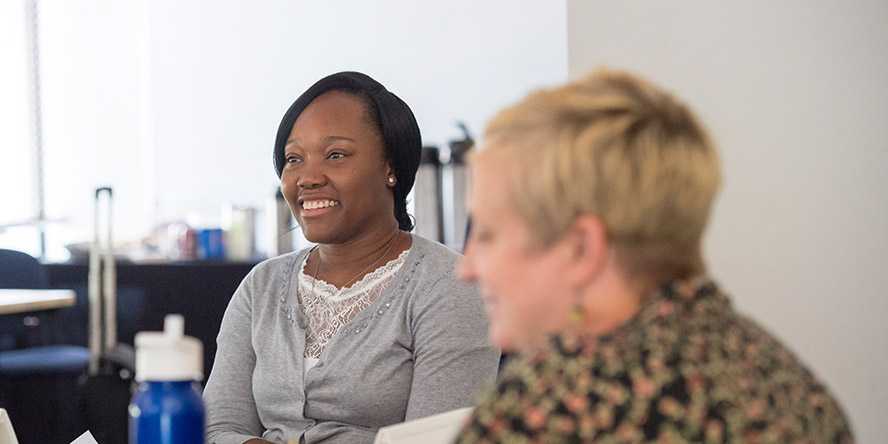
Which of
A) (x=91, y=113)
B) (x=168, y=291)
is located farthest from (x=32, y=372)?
(x=91, y=113)

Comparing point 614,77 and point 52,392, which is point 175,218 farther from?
point 614,77

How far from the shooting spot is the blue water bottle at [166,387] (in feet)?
3.58

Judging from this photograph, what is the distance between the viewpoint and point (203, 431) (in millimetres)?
1129

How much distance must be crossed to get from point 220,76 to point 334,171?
3.64 meters

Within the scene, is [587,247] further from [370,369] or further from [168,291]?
[168,291]

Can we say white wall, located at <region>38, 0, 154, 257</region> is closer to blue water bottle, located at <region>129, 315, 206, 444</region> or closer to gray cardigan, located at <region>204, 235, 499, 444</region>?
gray cardigan, located at <region>204, 235, 499, 444</region>

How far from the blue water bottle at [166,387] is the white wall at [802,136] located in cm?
192

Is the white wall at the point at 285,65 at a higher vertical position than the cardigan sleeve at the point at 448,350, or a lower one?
higher

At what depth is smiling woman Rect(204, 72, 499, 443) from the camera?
183 cm

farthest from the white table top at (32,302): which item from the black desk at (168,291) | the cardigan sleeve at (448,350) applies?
the cardigan sleeve at (448,350)

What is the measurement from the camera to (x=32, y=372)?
452 centimetres

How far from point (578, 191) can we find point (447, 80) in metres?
4.00

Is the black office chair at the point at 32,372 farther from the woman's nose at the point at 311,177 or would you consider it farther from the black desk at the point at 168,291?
the woman's nose at the point at 311,177

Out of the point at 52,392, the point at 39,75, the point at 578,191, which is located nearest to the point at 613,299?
the point at 578,191
